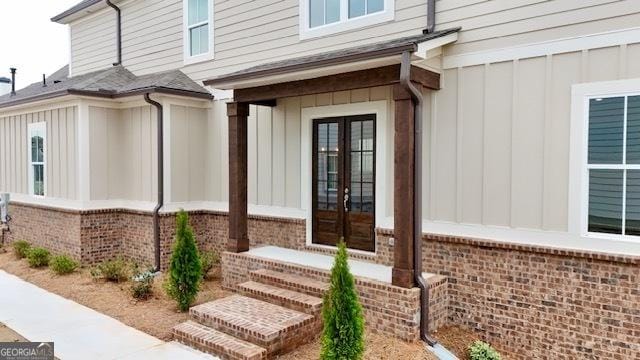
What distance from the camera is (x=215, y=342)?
15.6 ft

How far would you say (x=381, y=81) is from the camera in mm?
5297

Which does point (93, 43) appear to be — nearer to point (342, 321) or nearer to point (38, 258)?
point (38, 258)

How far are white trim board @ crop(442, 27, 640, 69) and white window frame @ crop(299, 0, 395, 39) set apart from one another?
1.24 metres

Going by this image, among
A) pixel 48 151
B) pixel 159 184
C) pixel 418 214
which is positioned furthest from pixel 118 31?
pixel 418 214

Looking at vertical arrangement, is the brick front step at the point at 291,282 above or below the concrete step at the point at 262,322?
above

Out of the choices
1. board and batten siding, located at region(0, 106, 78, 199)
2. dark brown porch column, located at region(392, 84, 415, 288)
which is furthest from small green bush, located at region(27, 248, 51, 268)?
dark brown porch column, located at region(392, 84, 415, 288)

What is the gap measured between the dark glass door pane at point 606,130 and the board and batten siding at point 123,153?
7.42 m

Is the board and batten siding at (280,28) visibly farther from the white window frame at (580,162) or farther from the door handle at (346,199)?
the door handle at (346,199)

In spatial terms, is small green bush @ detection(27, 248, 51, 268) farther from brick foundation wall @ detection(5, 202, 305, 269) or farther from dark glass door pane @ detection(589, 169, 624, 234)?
dark glass door pane @ detection(589, 169, 624, 234)

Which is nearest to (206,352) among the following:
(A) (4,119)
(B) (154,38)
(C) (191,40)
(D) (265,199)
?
(D) (265,199)

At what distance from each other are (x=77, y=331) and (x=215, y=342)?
2.02m

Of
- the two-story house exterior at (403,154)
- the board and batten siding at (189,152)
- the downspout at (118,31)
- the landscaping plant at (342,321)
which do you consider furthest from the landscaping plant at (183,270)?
the downspout at (118,31)

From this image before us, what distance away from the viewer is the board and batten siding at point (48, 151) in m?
8.82

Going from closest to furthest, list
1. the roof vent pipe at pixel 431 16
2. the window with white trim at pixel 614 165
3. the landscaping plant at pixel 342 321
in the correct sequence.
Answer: the landscaping plant at pixel 342 321 → the window with white trim at pixel 614 165 → the roof vent pipe at pixel 431 16
